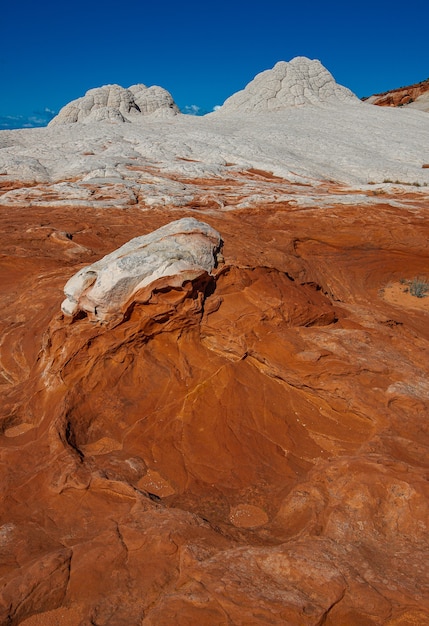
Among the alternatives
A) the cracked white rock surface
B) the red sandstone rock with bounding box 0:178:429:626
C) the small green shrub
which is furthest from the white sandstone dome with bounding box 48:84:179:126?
the red sandstone rock with bounding box 0:178:429:626

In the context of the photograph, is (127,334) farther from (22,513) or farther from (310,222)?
(310,222)

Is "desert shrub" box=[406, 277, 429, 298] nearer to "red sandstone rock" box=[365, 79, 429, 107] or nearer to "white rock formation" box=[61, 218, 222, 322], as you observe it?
"white rock formation" box=[61, 218, 222, 322]

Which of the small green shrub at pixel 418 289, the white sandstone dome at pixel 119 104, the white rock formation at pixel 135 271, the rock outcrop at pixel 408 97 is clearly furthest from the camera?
the rock outcrop at pixel 408 97

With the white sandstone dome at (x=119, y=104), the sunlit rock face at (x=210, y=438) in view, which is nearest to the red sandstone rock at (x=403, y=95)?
the white sandstone dome at (x=119, y=104)

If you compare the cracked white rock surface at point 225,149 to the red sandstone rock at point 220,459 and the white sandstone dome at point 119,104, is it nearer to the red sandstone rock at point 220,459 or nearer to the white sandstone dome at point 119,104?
the white sandstone dome at point 119,104

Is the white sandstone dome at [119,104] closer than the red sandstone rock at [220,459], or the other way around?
the red sandstone rock at [220,459]

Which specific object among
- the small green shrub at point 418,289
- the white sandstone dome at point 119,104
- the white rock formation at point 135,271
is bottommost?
the small green shrub at point 418,289
